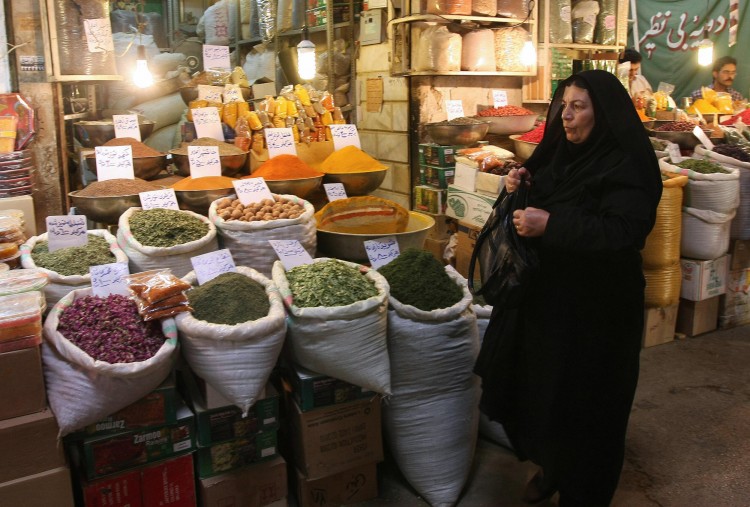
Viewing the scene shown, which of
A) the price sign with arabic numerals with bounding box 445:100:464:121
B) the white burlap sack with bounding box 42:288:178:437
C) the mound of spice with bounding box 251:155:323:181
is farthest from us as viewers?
the price sign with arabic numerals with bounding box 445:100:464:121

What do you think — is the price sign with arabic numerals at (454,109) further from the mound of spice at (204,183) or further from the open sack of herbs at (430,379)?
the open sack of herbs at (430,379)

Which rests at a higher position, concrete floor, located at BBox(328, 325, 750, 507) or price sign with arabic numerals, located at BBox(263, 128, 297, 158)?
price sign with arabic numerals, located at BBox(263, 128, 297, 158)

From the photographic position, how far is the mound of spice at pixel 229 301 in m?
1.93

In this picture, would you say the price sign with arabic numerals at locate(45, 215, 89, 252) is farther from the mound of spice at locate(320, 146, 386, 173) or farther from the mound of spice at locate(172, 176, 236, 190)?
the mound of spice at locate(320, 146, 386, 173)

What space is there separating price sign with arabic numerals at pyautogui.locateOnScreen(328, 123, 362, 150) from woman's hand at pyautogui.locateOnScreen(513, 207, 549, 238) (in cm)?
174

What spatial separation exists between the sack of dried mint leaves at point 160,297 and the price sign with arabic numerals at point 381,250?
2.58ft

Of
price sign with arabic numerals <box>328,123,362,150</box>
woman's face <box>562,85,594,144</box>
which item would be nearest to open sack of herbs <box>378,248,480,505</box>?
woman's face <box>562,85,594,144</box>

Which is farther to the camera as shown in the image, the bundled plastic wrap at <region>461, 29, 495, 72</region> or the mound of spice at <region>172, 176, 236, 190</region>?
the bundled plastic wrap at <region>461, 29, 495, 72</region>

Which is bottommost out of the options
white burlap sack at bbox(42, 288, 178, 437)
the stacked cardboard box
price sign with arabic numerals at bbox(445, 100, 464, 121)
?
the stacked cardboard box

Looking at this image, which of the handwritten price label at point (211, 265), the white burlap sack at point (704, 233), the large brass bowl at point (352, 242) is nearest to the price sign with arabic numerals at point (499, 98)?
the white burlap sack at point (704, 233)

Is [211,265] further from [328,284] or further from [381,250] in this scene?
[381,250]

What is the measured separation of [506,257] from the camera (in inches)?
77.1

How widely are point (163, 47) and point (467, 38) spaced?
547 centimetres

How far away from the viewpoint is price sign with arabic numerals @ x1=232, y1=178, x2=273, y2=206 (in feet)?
8.87
